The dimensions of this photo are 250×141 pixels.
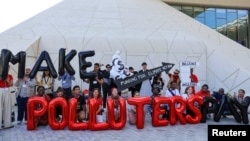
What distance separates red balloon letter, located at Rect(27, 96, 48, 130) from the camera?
24.9 ft

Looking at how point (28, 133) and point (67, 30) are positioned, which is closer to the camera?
point (28, 133)

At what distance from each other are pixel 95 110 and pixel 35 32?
9.49 m

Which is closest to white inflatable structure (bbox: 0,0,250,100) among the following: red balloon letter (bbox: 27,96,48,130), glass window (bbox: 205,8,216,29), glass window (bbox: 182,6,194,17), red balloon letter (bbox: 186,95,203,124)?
red balloon letter (bbox: 186,95,203,124)

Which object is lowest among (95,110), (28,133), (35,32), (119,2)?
(28,133)

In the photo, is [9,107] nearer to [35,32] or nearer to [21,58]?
[21,58]

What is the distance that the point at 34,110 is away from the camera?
766cm

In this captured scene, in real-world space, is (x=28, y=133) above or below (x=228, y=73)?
below

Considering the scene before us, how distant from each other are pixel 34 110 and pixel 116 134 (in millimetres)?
2166

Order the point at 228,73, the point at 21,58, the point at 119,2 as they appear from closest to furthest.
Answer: the point at 21,58 < the point at 228,73 < the point at 119,2

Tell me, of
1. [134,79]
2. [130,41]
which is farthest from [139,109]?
[130,41]

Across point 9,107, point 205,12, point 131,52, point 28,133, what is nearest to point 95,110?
point 28,133

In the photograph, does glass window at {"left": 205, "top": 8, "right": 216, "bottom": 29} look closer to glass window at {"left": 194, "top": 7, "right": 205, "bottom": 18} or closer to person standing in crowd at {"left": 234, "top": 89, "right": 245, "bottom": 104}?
glass window at {"left": 194, "top": 7, "right": 205, "bottom": 18}

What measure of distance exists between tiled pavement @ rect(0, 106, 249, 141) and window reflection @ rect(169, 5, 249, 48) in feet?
73.1

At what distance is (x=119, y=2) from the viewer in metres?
19.6
